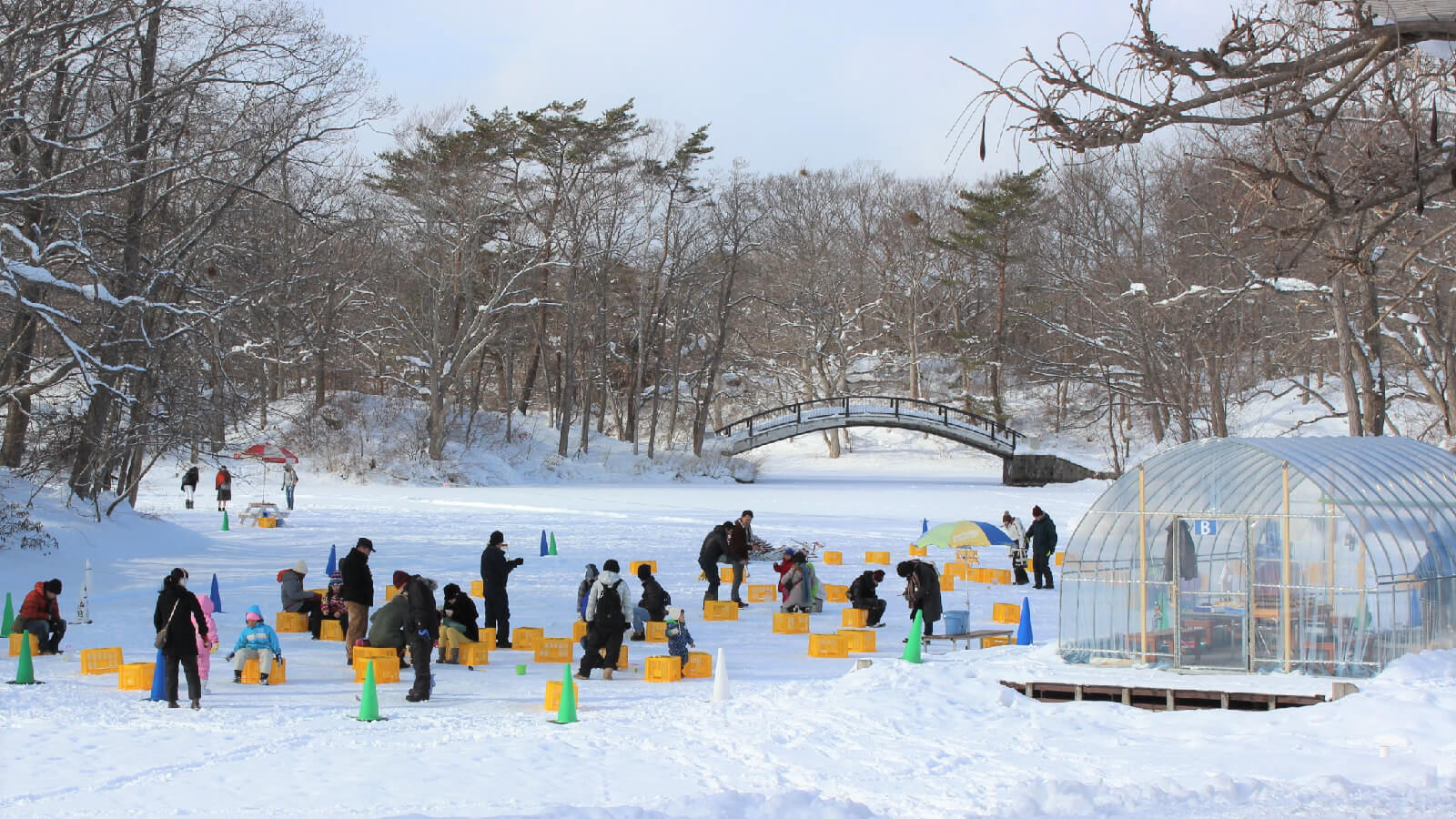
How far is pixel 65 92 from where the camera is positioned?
25094 millimetres

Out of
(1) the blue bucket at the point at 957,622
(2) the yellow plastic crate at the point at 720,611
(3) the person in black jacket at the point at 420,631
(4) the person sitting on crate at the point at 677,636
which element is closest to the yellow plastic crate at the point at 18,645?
(3) the person in black jacket at the point at 420,631

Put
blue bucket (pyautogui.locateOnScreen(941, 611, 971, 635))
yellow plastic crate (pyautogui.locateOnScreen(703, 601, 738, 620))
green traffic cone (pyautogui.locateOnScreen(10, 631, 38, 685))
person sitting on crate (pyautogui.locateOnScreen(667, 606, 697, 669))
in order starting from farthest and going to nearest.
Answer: yellow plastic crate (pyautogui.locateOnScreen(703, 601, 738, 620))
blue bucket (pyautogui.locateOnScreen(941, 611, 971, 635))
person sitting on crate (pyautogui.locateOnScreen(667, 606, 697, 669))
green traffic cone (pyautogui.locateOnScreen(10, 631, 38, 685))

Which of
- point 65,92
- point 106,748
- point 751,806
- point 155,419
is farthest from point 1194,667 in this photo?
point 65,92

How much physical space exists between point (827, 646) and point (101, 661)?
26.4 feet

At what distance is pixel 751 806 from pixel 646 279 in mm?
54432

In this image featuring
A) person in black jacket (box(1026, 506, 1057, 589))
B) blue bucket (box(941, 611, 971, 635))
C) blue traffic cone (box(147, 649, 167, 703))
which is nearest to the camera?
blue traffic cone (box(147, 649, 167, 703))

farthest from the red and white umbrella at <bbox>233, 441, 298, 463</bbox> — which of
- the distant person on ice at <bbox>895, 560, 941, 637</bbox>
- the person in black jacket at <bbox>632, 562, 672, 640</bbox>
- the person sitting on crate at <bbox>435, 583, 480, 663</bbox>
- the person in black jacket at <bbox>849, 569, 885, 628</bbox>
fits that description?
the distant person on ice at <bbox>895, 560, 941, 637</bbox>

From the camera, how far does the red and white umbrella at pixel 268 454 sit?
115ft

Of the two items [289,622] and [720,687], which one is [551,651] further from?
[289,622]

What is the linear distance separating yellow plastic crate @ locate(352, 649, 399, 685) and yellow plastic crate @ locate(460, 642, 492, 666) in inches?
47.1

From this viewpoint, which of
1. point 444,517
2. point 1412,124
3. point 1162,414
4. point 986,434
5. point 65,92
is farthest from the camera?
point 986,434

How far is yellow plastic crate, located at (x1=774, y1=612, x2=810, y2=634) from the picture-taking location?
18578 millimetres

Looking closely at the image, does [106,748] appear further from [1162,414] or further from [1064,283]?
[1064,283]

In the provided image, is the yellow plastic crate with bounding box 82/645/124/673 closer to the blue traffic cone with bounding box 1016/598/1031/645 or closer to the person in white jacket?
the blue traffic cone with bounding box 1016/598/1031/645
